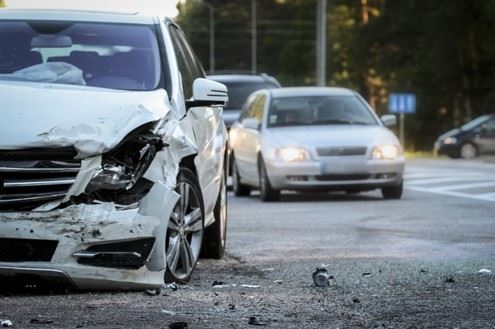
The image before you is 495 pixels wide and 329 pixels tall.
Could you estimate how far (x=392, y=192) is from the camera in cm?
1747

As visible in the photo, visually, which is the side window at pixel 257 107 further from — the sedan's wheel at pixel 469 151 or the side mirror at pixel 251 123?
the sedan's wheel at pixel 469 151

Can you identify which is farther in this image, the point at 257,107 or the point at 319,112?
the point at 257,107

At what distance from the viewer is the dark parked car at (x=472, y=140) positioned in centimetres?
4344

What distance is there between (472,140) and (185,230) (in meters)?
36.2

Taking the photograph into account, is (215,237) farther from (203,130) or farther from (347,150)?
(347,150)

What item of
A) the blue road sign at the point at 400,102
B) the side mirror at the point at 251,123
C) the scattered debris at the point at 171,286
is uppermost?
the scattered debris at the point at 171,286

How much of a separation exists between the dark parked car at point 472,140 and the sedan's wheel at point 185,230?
35.7 meters

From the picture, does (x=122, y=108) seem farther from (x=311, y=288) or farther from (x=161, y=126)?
(x=311, y=288)

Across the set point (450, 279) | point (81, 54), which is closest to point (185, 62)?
point (81, 54)

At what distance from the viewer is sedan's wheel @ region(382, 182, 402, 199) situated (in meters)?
17.4

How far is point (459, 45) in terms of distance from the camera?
6312cm

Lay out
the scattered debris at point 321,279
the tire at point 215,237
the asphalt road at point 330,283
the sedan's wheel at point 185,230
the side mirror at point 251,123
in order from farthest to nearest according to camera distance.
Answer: the side mirror at point 251,123
the tire at point 215,237
the scattered debris at point 321,279
the sedan's wheel at point 185,230
the asphalt road at point 330,283

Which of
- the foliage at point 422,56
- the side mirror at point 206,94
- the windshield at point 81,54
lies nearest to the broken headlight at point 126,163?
the windshield at point 81,54

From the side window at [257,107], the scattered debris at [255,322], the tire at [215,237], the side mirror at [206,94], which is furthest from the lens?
the side window at [257,107]
